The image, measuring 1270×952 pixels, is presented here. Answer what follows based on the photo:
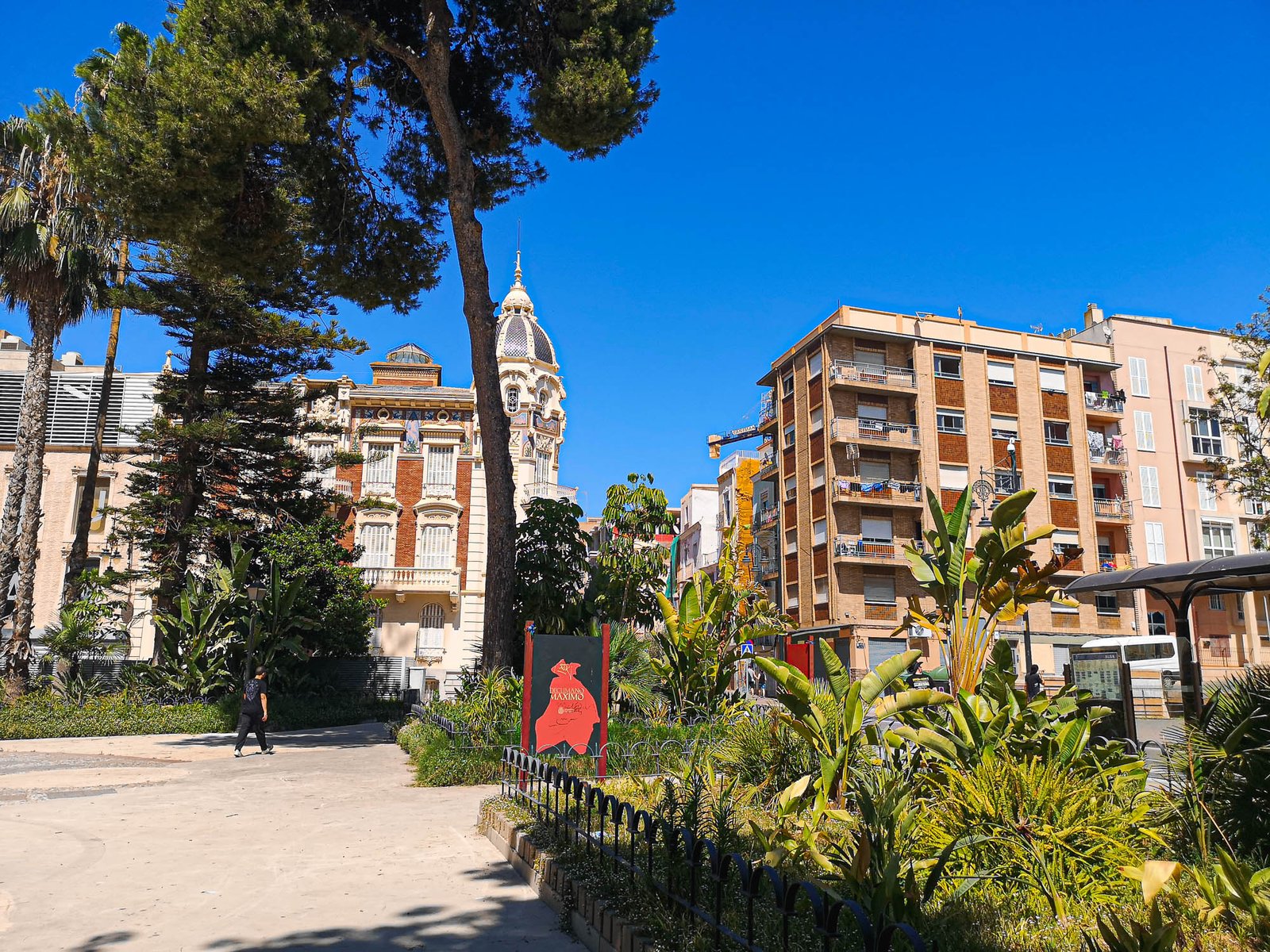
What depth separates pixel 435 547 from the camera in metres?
42.4

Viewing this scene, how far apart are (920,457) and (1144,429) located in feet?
41.4

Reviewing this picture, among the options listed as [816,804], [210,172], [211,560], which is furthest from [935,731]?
[211,560]

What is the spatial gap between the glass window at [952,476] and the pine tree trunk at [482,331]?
95.0 feet

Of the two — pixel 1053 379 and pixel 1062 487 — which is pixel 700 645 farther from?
pixel 1053 379

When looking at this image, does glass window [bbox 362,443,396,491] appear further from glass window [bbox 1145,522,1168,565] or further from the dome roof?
glass window [bbox 1145,522,1168,565]

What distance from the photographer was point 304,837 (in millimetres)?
9016

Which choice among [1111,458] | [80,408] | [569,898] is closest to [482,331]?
[569,898]

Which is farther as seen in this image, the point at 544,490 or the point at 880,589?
the point at 544,490

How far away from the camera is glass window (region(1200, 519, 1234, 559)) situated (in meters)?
43.1

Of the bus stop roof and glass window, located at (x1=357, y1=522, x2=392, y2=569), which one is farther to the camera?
glass window, located at (x1=357, y1=522, x2=392, y2=569)

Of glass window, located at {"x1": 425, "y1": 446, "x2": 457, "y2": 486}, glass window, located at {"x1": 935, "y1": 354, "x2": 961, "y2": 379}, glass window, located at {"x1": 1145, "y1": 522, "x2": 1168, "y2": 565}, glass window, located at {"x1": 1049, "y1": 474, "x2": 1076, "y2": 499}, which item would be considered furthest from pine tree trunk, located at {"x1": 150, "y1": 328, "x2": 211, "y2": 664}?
glass window, located at {"x1": 1145, "y1": 522, "x2": 1168, "y2": 565}

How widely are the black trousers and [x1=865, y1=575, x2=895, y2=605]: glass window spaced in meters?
28.0

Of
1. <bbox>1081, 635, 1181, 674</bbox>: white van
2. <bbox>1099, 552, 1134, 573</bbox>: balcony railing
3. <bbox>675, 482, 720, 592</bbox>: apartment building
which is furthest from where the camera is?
<bbox>675, 482, 720, 592</bbox>: apartment building

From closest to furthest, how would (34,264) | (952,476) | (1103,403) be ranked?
(34,264)
(952,476)
(1103,403)
